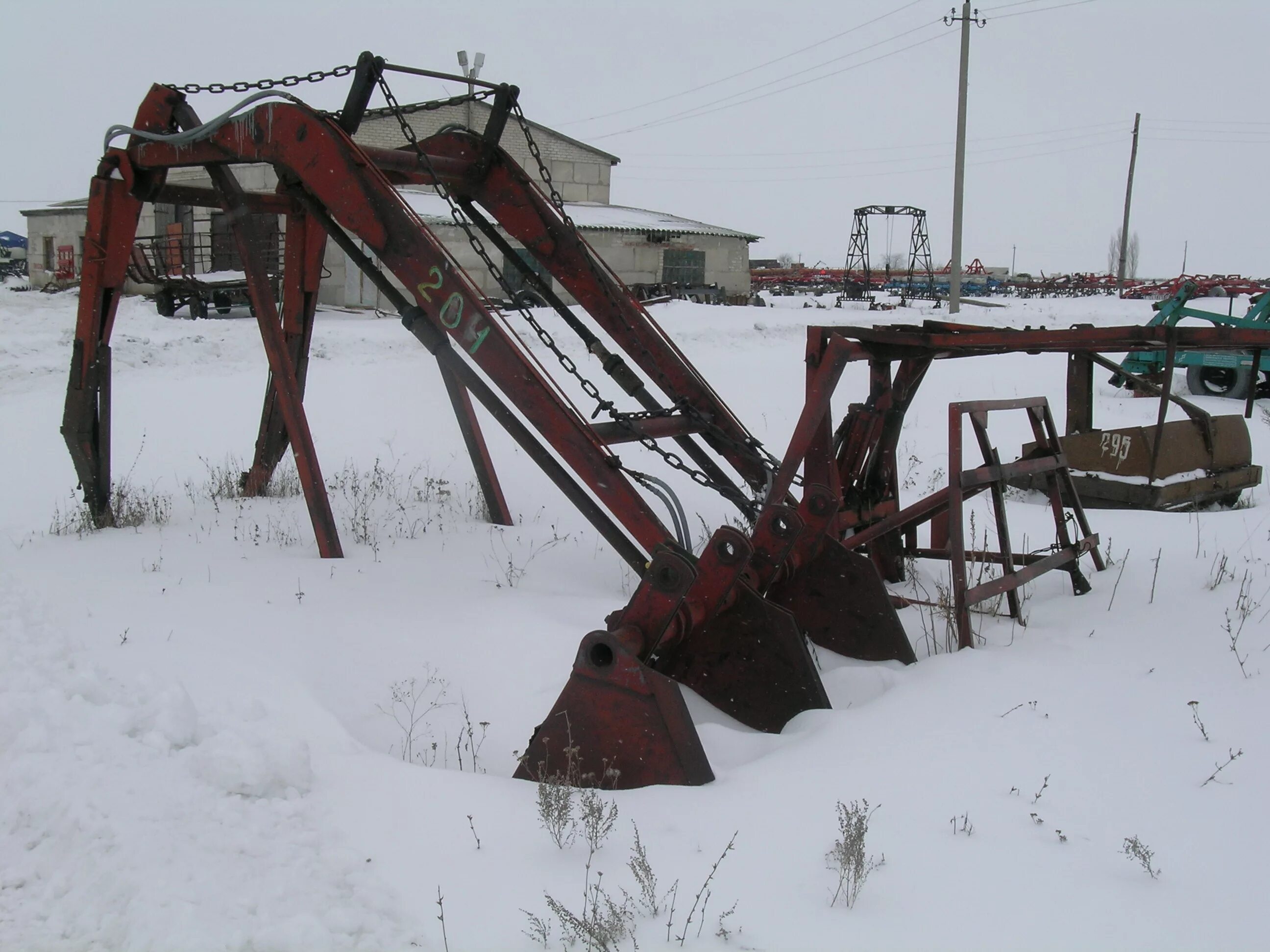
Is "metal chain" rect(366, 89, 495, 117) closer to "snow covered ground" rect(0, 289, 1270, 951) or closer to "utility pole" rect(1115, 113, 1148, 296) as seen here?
"snow covered ground" rect(0, 289, 1270, 951)

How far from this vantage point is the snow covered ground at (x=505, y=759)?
2.65m

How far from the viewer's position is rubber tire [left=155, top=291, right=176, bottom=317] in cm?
2034

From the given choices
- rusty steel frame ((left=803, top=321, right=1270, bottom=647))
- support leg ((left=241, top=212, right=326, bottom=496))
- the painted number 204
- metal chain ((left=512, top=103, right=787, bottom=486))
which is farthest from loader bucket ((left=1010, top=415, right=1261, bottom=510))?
support leg ((left=241, top=212, right=326, bottom=496))

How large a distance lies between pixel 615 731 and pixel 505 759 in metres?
0.56

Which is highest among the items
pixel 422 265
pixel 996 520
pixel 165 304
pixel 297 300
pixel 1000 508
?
pixel 165 304

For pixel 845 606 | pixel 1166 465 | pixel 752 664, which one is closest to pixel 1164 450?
pixel 1166 465

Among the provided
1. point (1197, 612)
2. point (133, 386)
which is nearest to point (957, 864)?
point (1197, 612)

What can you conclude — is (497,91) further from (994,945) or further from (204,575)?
(994,945)

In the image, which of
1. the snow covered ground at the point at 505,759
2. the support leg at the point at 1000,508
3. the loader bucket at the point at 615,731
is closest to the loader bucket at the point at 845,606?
the snow covered ground at the point at 505,759

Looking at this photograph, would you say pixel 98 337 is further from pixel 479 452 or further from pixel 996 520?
pixel 996 520

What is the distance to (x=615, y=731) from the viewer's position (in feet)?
11.6

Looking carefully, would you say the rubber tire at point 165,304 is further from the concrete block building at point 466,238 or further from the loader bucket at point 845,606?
the loader bucket at point 845,606

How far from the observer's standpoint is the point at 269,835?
2.92 meters

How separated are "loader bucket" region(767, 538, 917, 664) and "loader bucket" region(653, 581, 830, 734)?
2.12 ft
